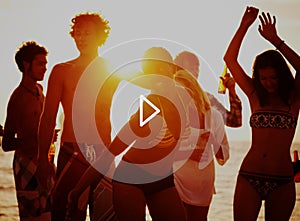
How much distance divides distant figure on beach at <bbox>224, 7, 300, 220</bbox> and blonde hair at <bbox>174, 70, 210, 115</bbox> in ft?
2.73

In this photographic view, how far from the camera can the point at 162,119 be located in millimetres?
5922

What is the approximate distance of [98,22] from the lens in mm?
7277

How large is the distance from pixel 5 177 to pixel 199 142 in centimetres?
3505

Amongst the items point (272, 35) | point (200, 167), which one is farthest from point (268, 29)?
point (200, 167)

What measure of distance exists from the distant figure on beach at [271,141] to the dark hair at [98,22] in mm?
1473

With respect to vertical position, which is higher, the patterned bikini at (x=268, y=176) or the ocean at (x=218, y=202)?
the patterned bikini at (x=268, y=176)

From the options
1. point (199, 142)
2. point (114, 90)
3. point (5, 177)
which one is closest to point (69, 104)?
point (114, 90)

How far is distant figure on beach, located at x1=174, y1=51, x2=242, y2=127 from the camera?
791cm

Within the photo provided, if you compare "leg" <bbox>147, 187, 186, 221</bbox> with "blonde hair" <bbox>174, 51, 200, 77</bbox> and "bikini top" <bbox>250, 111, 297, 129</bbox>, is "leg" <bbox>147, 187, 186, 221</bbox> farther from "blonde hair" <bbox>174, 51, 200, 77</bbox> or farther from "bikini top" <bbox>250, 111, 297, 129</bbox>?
"blonde hair" <bbox>174, 51, 200, 77</bbox>

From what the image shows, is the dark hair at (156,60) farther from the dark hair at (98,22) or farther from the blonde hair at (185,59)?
the blonde hair at (185,59)

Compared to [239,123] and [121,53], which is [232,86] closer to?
[239,123]

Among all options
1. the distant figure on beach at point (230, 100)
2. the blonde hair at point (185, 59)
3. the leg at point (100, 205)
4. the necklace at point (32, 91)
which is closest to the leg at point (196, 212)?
the distant figure on beach at point (230, 100)

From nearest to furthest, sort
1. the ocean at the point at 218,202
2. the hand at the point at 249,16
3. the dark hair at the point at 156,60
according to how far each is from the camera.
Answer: the dark hair at the point at 156,60
the hand at the point at 249,16
the ocean at the point at 218,202

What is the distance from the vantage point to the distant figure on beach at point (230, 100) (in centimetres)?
791
